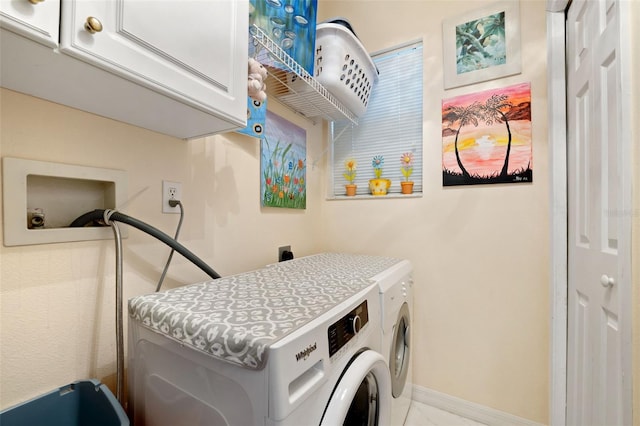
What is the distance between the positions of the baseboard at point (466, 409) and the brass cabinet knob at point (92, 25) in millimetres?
2204

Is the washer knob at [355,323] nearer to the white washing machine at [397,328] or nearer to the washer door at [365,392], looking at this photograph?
the washer door at [365,392]

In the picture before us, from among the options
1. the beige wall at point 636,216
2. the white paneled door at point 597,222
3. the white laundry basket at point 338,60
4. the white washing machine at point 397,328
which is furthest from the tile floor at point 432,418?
the white laundry basket at point 338,60

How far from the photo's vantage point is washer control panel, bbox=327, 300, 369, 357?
68 centimetres

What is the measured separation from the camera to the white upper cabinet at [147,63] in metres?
Answer: 0.54

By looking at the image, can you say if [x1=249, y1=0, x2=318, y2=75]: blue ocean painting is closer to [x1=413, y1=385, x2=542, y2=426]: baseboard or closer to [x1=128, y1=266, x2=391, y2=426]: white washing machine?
[x1=128, y1=266, x2=391, y2=426]: white washing machine

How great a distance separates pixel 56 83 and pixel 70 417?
90 cm

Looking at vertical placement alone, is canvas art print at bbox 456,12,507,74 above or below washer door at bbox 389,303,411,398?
above

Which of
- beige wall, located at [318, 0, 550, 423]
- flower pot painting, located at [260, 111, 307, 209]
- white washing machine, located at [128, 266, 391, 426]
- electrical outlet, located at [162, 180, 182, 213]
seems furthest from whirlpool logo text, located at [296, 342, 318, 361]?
beige wall, located at [318, 0, 550, 423]

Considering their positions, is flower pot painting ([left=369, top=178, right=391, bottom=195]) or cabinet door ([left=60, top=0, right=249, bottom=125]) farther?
flower pot painting ([left=369, top=178, right=391, bottom=195])

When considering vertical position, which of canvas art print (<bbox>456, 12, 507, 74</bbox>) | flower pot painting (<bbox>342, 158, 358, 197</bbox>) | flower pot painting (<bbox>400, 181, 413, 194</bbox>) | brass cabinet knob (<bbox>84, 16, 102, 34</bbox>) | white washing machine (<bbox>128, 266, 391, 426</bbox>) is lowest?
white washing machine (<bbox>128, 266, 391, 426</bbox>)

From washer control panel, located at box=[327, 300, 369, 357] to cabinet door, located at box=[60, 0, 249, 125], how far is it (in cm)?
72

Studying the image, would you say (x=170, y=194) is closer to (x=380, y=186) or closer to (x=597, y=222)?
(x=380, y=186)

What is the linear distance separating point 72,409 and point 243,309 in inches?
23.1

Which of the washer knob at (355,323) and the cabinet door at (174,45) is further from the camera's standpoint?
the washer knob at (355,323)
